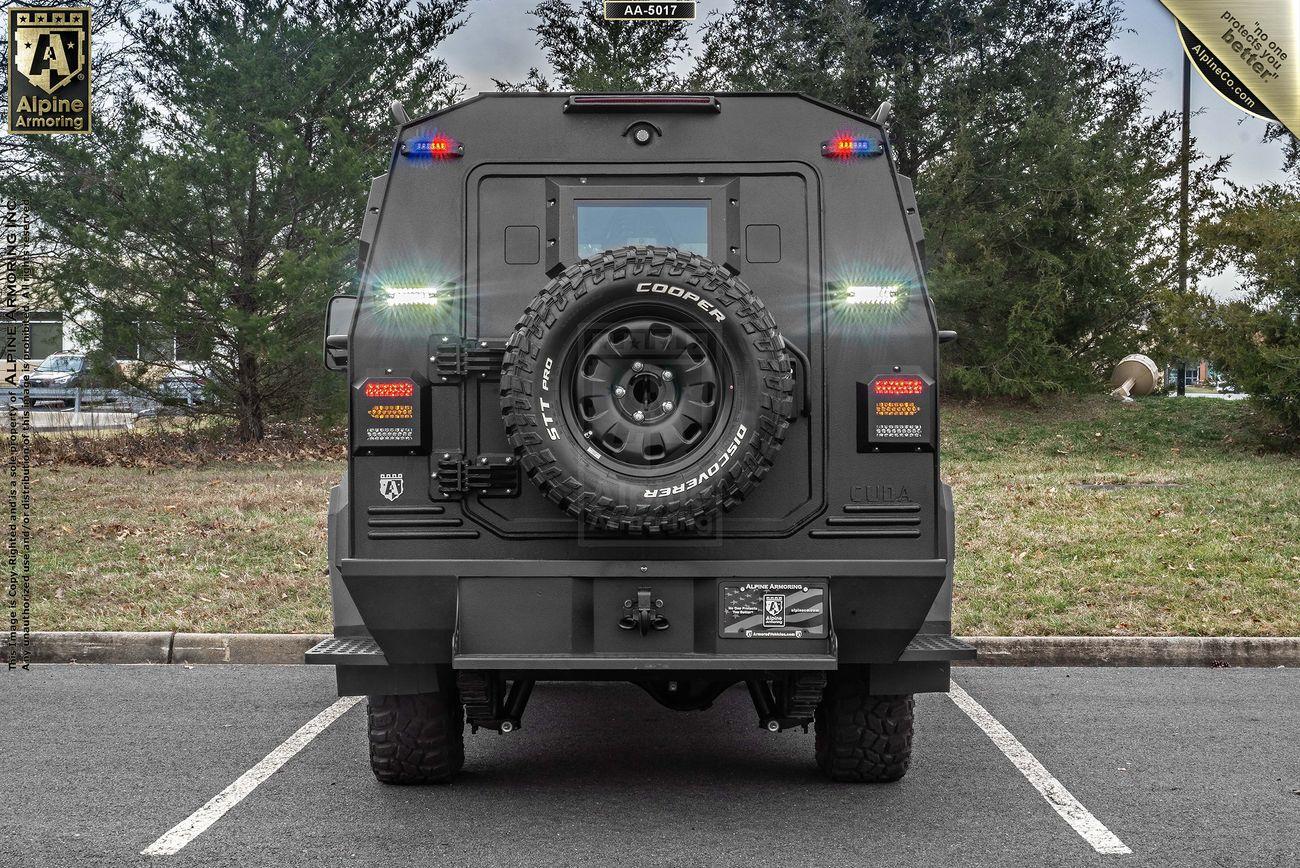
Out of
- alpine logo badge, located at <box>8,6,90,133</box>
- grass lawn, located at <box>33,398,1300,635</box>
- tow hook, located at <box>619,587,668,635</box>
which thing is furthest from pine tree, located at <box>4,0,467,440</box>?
tow hook, located at <box>619,587,668,635</box>

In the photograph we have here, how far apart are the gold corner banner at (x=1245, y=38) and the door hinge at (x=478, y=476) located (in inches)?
265

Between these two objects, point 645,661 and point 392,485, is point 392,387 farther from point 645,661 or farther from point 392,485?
point 645,661

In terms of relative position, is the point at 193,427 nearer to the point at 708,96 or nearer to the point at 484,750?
the point at 484,750

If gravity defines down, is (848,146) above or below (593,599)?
above

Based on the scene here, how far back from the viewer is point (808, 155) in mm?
4637

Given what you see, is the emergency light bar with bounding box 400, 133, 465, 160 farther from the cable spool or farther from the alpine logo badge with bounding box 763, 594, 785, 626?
the cable spool

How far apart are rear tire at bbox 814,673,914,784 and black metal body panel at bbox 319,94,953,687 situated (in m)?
0.28

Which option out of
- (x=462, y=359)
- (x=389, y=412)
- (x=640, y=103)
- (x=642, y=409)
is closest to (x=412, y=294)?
(x=462, y=359)

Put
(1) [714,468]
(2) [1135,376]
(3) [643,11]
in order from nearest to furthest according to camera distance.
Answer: (1) [714,468], (3) [643,11], (2) [1135,376]

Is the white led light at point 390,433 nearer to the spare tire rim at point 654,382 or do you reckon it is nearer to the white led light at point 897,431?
the spare tire rim at point 654,382

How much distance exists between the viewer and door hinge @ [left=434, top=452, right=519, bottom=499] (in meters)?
4.42

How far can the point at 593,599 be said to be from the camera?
14.4 ft

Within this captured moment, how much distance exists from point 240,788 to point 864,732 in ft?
8.10

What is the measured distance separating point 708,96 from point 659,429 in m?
1.29
